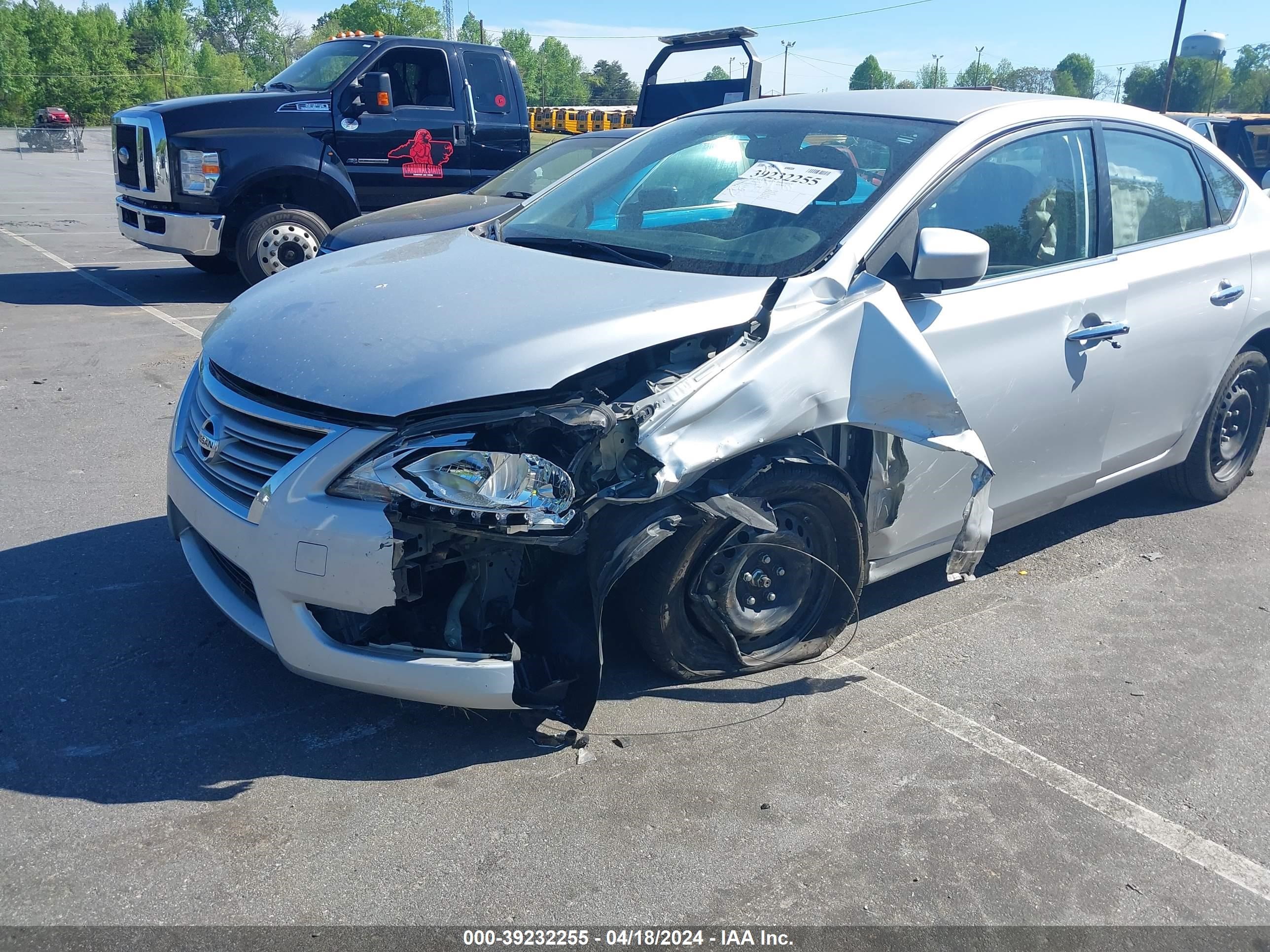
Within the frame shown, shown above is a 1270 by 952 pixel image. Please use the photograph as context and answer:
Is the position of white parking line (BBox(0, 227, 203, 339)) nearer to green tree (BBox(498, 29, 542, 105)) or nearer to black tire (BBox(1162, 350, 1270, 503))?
black tire (BBox(1162, 350, 1270, 503))

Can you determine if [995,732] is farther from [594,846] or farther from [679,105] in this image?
[679,105]

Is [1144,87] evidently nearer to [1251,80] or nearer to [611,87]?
[1251,80]

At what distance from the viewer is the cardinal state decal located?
10.6 m

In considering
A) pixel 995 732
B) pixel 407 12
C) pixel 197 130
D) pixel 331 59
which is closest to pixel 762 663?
pixel 995 732

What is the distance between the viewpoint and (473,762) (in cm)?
302

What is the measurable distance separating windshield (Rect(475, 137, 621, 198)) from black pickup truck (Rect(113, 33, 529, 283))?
1708 mm

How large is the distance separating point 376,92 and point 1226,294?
8.06 metres

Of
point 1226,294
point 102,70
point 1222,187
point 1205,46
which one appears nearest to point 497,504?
point 1226,294

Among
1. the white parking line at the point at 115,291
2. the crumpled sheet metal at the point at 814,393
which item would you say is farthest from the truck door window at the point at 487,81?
the crumpled sheet metal at the point at 814,393

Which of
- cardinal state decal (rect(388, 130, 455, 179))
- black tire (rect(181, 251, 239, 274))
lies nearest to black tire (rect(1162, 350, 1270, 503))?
cardinal state decal (rect(388, 130, 455, 179))

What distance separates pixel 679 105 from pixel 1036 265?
25.7 feet

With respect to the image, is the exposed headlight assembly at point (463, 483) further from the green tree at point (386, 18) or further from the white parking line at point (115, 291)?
the green tree at point (386, 18)

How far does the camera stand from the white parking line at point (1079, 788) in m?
2.75

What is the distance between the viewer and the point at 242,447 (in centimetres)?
307
